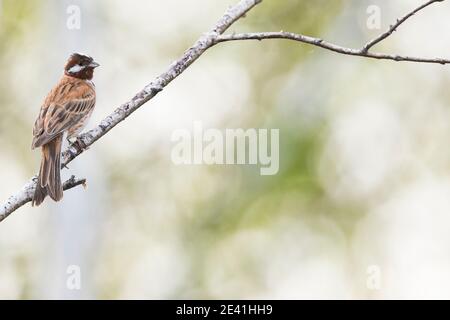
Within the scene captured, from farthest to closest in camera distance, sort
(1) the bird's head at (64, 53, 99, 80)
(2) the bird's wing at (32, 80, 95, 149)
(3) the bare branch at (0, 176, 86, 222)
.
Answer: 1. (1) the bird's head at (64, 53, 99, 80)
2. (2) the bird's wing at (32, 80, 95, 149)
3. (3) the bare branch at (0, 176, 86, 222)

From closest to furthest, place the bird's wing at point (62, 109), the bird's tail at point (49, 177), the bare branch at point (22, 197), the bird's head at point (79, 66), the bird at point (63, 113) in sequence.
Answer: the bare branch at point (22, 197) → the bird's tail at point (49, 177) → the bird at point (63, 113) → the bird's wing at point (62, 109) → the bird's head at point (79, 66)

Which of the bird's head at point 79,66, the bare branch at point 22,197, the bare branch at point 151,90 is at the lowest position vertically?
the bare branch at point 22,197

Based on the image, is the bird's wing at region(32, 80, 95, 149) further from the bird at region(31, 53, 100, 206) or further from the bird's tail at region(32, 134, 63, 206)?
the bird's tail at region(32, 134, 63, 206)

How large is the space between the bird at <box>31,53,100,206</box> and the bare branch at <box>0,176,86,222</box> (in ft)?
0.31

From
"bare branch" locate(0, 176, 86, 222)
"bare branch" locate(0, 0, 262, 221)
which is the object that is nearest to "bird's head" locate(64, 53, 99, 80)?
"bare branch" locate(0, 0, 262, 221)

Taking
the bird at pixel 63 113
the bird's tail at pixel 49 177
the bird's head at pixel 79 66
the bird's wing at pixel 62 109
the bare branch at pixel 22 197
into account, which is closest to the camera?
the bare branch at pixel 22 197

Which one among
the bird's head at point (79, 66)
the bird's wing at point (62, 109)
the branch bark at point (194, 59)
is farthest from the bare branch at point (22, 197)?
the bird's head at point (79, 66)

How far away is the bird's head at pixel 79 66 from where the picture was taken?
203 inches

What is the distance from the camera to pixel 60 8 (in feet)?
31.7

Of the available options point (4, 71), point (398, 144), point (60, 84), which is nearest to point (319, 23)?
point (398, 144)

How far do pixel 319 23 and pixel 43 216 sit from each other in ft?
14.4

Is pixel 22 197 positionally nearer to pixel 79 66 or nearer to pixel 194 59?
pixel 194 59

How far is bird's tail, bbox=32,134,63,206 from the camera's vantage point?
12.0 ft

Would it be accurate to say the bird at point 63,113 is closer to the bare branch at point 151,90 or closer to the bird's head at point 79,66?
the bird's head at point 79,66
